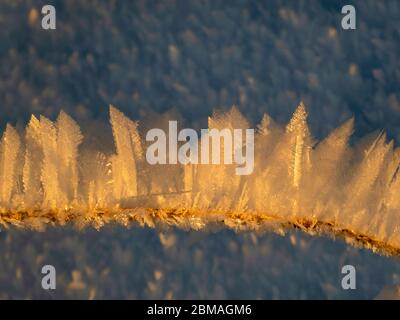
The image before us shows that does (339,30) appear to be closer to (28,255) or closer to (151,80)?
(151,80)

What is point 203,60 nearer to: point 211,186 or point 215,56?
point 215,56

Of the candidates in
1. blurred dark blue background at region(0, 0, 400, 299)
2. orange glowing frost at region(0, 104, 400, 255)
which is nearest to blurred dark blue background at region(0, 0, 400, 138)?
blurred dark blue background at region(0, 0, 400, 299)

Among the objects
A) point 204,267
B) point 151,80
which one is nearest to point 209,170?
point 204,267

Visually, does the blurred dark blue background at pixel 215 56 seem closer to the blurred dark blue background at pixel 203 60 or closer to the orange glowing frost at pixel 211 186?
the blurred dark blue background at pixel 203 60

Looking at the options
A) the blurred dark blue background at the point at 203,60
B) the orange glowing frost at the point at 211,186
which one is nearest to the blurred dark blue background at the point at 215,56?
the blurred dark blue background at the point at 203,60

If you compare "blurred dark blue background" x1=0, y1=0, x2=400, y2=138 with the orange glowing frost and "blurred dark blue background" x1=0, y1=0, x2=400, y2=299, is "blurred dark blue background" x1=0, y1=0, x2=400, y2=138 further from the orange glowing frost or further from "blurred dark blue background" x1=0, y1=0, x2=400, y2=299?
the orange glowing frost

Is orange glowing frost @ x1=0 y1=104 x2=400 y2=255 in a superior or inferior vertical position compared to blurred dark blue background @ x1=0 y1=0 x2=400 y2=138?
inferior

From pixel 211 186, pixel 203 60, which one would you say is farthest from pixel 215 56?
pixel 211 186

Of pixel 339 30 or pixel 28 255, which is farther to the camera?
pixel 339 30

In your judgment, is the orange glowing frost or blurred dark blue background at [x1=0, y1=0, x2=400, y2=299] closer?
the orange glowing frost
